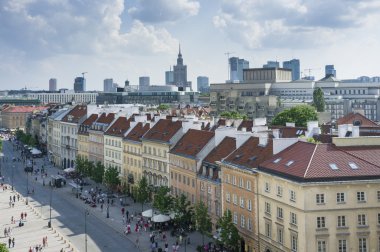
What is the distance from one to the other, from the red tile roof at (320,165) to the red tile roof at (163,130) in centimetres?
3637

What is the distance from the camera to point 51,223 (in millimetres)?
86250

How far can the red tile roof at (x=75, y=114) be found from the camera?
14500 centimetres

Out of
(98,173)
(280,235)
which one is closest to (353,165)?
(280,235)

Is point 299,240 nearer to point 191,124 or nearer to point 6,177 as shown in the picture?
point 191,124

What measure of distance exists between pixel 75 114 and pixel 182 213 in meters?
77.6

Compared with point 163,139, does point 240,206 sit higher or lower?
lower

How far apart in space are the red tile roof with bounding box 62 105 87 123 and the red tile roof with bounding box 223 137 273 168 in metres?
77.4

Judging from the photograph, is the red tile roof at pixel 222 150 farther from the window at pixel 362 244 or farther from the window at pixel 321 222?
the window at pixel 362 244

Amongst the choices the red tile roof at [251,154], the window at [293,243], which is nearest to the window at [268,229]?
the window at [293,243]

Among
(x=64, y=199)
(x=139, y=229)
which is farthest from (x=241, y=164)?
(x=64, y=199)

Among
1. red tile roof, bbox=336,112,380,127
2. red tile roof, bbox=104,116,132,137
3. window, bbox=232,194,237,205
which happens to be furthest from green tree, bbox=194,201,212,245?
red tile roof, bbox=336,112,380,127

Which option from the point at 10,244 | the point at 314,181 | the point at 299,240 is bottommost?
the point at 10,244

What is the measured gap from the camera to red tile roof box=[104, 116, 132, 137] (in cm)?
11690

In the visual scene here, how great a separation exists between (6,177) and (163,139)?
52.5 meters
